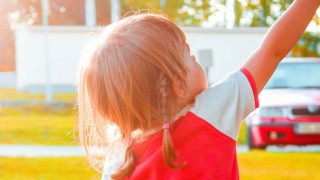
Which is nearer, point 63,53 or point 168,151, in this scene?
point 168,151

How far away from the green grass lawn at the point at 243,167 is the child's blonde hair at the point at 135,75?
3.23 meters

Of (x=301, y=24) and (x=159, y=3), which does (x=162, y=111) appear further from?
(x=159, y=3)

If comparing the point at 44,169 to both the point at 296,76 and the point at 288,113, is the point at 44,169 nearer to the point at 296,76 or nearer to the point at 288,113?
the point at 288,113

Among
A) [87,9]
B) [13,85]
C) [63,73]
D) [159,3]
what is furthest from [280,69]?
[13,85]

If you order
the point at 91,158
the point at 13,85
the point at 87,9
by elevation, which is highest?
the point at 91,158

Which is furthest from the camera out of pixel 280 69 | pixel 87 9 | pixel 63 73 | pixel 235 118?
pixel 87 9

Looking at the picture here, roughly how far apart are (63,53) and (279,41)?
19.3 m

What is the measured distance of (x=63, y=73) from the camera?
20.8 meters

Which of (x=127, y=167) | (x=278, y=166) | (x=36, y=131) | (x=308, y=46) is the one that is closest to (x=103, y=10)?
(x=308, y=46)

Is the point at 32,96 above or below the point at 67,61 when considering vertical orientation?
below

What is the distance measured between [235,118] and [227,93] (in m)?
0.05

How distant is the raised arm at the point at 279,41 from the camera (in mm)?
1537

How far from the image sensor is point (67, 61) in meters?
20.8

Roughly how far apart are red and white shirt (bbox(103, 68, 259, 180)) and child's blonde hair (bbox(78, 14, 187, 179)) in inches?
1.4
